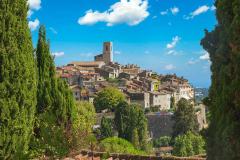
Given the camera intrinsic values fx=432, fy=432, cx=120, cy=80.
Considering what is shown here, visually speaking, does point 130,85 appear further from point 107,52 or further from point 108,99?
point 107,52

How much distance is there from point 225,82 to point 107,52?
14923 cm

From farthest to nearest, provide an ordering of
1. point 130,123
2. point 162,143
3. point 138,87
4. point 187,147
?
point 138,87, point 162,143, point 130,123, point 187,147

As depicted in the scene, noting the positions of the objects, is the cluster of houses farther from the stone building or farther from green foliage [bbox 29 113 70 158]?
green foliage [bbox 29 113 70 158]

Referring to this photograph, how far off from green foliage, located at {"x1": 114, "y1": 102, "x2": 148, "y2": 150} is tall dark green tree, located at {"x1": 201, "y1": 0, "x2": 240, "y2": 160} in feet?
133

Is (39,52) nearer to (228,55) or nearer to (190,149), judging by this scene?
(228,55)

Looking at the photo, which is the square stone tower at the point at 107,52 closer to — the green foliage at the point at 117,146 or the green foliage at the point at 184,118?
the green foliage at the point at 184,118

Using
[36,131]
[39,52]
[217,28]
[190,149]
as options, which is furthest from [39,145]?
[190,149]

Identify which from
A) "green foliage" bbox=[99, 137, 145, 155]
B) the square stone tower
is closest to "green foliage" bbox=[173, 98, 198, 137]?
"green foliage" bbox=[99, 137, 145, 155]

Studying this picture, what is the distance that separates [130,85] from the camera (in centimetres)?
9731

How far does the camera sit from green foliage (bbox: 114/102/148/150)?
48000mm

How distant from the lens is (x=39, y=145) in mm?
10945

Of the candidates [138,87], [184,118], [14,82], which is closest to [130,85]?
[138,87]

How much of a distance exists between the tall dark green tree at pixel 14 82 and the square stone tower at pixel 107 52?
143 m

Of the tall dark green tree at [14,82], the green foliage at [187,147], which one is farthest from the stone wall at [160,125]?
the tall dark green tree at [14,82]
